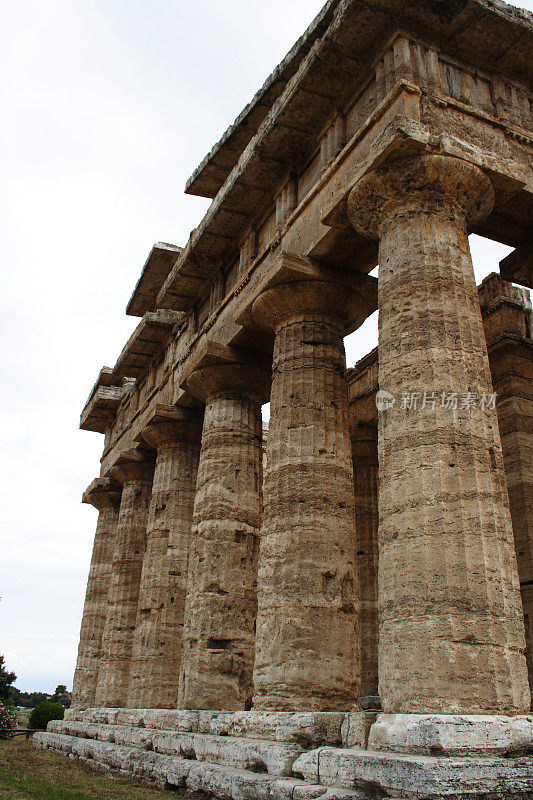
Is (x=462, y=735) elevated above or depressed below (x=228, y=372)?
below

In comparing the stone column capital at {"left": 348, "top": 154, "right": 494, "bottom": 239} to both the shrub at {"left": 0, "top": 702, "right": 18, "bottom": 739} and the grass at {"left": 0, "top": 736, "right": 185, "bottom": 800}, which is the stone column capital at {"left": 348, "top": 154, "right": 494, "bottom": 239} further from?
the shrub at {"left": 0, "top": 702, "right": 18, "bottom": 739}

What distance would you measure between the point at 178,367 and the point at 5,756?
9209 mm

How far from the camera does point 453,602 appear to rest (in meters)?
6.45

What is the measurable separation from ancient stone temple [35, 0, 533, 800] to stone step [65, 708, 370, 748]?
3 cm

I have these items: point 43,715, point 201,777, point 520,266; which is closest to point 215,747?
point 201,777

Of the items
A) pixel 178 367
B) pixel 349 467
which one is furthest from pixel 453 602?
pixel 178 367

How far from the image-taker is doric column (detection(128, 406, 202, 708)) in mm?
14516

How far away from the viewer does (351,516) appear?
32.7 feet

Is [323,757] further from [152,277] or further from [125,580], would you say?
[152,277]

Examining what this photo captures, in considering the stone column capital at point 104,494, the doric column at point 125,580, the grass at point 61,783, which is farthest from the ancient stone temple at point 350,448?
the stone column capital at point 104,494

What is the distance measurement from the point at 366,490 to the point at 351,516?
7.56 metres

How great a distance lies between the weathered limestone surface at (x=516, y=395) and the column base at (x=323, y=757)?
5455mm

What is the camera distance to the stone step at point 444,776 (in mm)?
5227

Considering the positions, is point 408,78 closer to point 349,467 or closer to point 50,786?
point 349,467
